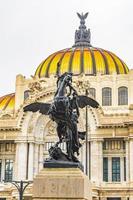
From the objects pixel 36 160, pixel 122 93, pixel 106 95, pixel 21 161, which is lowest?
pixel 21 161

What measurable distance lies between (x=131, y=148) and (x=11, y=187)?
14134 millimetres

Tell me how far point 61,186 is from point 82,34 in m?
69.5

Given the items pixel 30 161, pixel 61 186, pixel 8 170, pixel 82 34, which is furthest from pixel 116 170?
pixel 61 186

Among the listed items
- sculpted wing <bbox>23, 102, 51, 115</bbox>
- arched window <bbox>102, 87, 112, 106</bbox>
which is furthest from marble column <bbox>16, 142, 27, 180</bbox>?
sculpted wing <bbox>23, 102, 51, 115</bbox>

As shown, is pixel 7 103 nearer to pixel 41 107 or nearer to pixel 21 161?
pixel 21 161

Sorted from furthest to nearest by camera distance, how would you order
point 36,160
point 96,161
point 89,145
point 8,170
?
1. point 8,170
2. point 36,160
3. point 89,145
4. point 96,161

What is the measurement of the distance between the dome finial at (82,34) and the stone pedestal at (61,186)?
216 ft

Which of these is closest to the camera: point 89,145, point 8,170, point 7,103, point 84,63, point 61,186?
point 61,186

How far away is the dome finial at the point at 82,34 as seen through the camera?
81.1 m

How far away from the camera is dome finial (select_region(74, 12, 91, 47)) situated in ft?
266

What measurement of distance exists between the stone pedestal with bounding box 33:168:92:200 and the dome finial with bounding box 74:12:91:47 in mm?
65713

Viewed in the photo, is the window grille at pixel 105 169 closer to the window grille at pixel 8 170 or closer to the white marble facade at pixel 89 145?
the white marble facade at pixel 89 145

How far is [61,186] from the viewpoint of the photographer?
49.6 feet

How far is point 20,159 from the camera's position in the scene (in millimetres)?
58281
